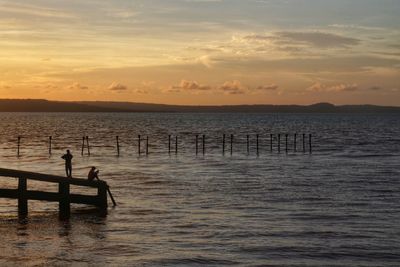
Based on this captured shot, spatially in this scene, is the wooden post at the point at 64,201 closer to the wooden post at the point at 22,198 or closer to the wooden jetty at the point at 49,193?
the wooden jetty at the point at 49,193

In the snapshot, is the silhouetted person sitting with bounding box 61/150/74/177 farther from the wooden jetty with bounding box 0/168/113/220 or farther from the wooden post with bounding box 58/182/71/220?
the wooden post with bounding box 58/182/71/220

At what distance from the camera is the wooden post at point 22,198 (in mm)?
26016

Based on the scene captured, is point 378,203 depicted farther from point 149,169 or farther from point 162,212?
point 149,169

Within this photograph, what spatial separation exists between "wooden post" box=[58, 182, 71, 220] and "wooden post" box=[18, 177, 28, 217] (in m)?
1.41

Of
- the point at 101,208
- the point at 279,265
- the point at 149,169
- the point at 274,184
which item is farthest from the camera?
the point at 149,169

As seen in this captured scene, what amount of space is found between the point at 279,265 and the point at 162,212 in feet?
35.9

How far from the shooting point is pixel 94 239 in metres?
22.5

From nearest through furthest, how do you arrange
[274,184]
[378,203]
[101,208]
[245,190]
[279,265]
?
[279,265] → [101,208] → [378,203] → [245,190] → [274,184]

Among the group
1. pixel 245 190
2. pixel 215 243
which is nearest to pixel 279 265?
pixel 215 243

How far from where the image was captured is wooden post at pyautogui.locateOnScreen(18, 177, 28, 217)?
85.4ft

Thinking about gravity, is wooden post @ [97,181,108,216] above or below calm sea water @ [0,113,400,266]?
above

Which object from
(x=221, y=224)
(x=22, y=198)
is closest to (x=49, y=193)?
(x=22, y=198)

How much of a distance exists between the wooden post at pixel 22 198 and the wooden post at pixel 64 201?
4.62 ft

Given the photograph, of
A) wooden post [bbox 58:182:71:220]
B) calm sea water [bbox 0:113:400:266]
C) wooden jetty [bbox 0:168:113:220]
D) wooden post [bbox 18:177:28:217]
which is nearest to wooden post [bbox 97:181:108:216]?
wooden jetty [bbox 0:168:113:220]
